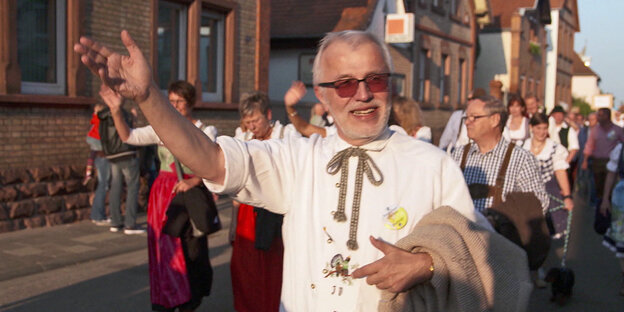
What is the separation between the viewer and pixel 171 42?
41.4 ft

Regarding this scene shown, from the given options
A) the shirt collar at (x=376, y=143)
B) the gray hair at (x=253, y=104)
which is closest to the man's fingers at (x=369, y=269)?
the shirt collar at (x=376, y=143)

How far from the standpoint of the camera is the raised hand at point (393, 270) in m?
2.10

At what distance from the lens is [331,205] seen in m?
2.36

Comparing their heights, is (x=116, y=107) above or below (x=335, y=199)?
above

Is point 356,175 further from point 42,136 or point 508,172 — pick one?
point 42,136

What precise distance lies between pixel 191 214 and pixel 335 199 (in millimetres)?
3149

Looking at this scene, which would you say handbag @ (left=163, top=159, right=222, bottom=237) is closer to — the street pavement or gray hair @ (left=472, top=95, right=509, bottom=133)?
the street pavement

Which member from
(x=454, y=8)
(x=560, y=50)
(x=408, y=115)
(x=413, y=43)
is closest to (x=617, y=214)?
(x=408, y=115)

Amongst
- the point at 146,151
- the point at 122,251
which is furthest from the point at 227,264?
the point at 146,151

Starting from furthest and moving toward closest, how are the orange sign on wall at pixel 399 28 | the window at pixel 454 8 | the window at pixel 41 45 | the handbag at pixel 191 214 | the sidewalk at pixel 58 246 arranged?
the window at pixel 454 8 < the orange sign on wall at pixel 399 28 < the window at pixel 41 45 < the sidewalk at pixel 58 246 < the handbag at pixel 191 214

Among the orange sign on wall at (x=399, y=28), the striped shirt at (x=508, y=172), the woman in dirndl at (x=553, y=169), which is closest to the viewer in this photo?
the striped shirt at (x=508, y=172)

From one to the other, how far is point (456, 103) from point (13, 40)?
2205 cm

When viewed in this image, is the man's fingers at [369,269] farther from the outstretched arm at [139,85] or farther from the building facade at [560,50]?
the building facade at [560,50]

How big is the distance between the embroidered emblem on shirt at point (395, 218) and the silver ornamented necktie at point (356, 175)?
0.32ft
